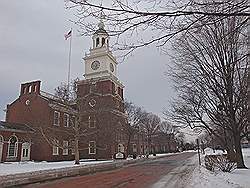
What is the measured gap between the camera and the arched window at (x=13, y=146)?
1580 inches

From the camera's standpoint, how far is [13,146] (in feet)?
134

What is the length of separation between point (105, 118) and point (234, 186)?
3165 cm

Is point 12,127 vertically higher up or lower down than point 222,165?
higher up

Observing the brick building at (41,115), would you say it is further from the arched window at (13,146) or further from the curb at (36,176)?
the curb at (36,176)

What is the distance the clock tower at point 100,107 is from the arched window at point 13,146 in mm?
10295

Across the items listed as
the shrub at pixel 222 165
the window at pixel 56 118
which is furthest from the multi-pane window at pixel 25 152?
the shrub at pixel 222 165

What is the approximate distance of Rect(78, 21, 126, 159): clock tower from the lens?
131ft

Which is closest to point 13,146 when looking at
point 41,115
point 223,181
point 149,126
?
point 41,115

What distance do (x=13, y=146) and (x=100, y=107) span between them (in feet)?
45.6

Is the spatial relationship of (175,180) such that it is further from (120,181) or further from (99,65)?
(99,65)

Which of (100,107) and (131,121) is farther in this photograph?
(131,121)

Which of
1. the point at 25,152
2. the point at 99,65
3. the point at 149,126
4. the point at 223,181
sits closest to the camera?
the point at 223,181

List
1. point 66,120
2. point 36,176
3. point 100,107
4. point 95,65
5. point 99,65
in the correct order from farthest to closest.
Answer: point 95,65 → point 99,65 → point 66,120 → point 100,107 → point 36,176

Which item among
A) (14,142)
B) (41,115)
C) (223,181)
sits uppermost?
(41,115)
